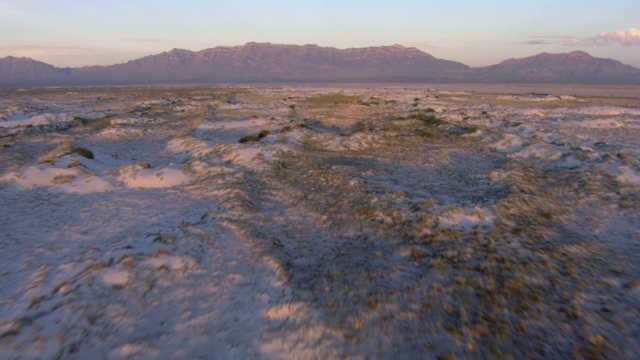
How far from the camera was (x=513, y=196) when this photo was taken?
12414mm

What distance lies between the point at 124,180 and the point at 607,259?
1764 centimetres

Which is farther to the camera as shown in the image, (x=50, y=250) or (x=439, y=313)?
(x=50, y=250)

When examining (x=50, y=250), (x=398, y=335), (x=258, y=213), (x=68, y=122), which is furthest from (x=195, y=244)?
(x=68, y=122)

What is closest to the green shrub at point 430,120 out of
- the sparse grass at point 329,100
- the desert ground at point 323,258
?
the desert ground at point 323,258

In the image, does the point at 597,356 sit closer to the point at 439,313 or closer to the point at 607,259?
the point at 439,313

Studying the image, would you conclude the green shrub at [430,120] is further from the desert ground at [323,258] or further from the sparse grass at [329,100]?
the sparse grass at [329,100]

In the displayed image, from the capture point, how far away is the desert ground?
5820 mm

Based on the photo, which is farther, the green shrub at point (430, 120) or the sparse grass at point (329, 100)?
the sparse grass at point (329, 100)

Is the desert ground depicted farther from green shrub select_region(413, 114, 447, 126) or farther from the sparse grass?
the sparse grass

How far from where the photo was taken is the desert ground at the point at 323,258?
→ 19.1 ft

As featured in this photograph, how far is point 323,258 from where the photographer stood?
29.2 ft

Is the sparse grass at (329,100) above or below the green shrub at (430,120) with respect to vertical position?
above

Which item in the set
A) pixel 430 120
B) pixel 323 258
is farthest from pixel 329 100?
pixel 323 258

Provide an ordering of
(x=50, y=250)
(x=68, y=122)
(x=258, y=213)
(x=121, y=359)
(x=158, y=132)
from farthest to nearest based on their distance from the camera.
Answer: (x=68, y=122), (x=158, y=132), (x=258, y=213), (x=50, y=250), (x=121, y=359)
